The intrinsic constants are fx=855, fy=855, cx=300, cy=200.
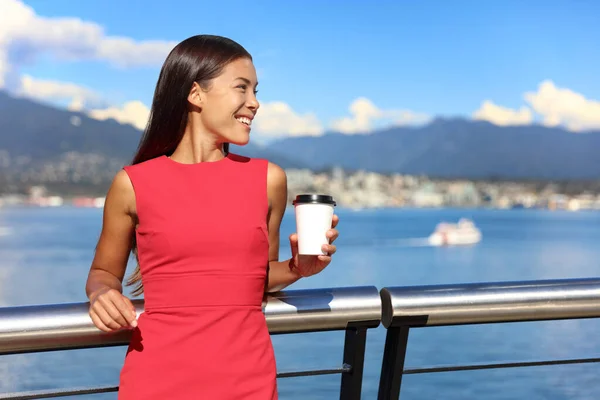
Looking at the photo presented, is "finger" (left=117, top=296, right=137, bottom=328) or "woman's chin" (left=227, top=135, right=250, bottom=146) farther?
"woman's chin" (left=227, top=135, right=250, bottom=146)

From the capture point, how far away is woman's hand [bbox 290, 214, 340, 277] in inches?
66.9

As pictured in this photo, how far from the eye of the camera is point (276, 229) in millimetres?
1927

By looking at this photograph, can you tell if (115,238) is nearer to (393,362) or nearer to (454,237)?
(393,362)

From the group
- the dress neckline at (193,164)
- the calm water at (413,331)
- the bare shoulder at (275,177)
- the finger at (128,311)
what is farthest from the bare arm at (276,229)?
the calm water at (413,331)

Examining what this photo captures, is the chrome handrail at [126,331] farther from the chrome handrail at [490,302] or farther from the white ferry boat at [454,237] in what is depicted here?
the white ferry boat at [454,237]

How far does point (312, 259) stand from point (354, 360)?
280mm

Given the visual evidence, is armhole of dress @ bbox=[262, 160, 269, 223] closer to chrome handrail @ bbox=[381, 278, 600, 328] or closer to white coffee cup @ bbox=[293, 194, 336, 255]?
white coffee cup @ bbox=[293, 194, 336, 255]

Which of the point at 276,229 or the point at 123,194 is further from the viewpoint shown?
the point at 276,229

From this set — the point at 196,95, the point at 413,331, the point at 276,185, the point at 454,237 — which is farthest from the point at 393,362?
the point at 454,237

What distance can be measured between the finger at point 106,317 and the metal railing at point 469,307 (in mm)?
581

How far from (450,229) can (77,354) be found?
54.4 m

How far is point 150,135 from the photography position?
1.91 meters

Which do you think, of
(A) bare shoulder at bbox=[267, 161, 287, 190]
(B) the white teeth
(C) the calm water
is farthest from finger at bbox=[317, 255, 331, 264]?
(C) the calm water

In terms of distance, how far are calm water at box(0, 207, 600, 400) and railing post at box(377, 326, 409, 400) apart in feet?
0.48
